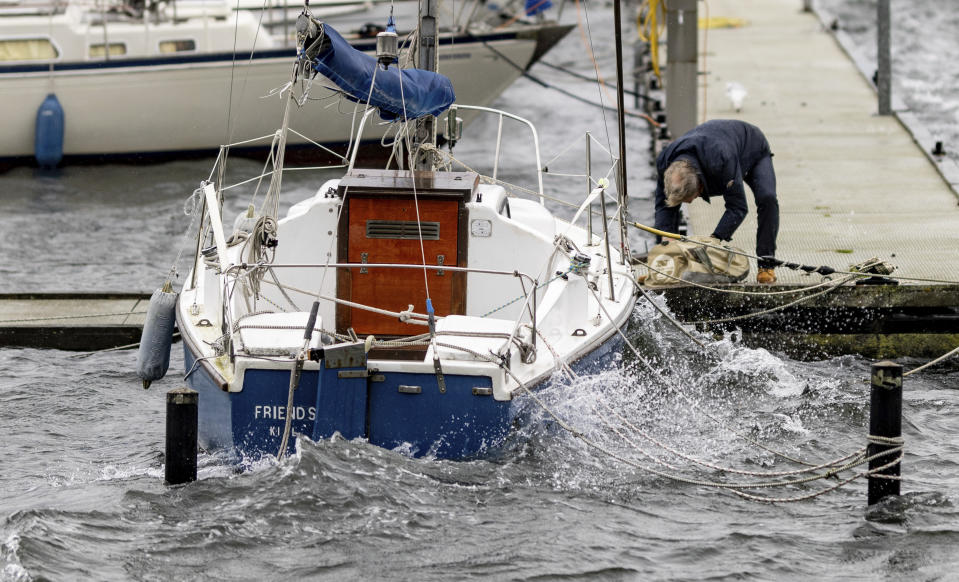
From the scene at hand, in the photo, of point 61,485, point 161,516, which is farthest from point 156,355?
point 161,516

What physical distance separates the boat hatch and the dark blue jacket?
2137 millimetres

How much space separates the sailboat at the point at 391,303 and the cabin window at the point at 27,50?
11956 mm

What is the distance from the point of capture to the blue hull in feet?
22.1

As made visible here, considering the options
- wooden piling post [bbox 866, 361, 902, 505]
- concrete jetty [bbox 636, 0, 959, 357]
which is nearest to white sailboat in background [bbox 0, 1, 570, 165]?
concrete jetty [bbox 636, 0, 959, 357]

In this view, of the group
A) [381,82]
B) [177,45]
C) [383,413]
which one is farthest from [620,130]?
[177,45]

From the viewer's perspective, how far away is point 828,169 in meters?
14.2

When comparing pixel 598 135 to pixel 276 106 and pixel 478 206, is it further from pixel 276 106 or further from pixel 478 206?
pixel 478 206

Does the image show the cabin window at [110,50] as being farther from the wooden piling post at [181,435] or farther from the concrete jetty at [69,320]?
the wooden piling post at [181,435]

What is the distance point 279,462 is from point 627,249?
12.6ft

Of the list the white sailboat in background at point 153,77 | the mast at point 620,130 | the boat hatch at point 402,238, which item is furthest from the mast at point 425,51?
the white sailboat in background at point 153,77

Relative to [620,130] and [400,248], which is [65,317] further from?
[620,130]

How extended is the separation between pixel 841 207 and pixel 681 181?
3.50 m

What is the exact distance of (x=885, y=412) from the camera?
6383 mm

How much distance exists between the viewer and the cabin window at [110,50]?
2017 centimetres
